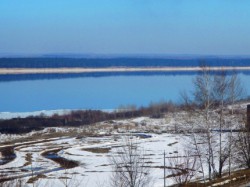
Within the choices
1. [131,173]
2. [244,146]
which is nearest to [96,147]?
[244,146]

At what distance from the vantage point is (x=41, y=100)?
4647 cm

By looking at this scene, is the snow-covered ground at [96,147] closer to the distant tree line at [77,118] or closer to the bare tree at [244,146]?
the bare tree at [244,146]

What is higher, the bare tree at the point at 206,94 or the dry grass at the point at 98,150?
the bare tree at the point at 206,94

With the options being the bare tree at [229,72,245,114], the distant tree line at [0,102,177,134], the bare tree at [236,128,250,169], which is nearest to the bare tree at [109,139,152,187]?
the bare tree at [236,128,250,169]

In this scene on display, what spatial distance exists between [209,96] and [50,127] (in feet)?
67.4

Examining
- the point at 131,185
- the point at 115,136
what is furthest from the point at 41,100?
the point at 131,185

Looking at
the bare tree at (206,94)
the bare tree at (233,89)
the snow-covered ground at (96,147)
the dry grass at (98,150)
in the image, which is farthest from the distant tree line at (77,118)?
the bare tree at (206,94)

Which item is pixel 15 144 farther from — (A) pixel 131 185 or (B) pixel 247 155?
(A) pixel 131 185

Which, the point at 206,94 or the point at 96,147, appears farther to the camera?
the point at 96,147

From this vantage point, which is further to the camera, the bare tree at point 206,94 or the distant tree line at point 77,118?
the distant tree line at point 77,118

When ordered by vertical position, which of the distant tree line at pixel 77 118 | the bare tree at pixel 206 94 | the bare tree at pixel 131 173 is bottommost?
the distant tree line at pixel 77 118

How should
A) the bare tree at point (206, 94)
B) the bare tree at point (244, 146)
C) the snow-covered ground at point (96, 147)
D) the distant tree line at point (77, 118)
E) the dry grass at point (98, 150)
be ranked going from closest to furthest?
the bare tree at point (206, 94) → the bare tree at point (244, 146) → the snow-covered ground at point (96, 147) → the dry grass at point (98, 150) → the distant tree line at point (77, 118)

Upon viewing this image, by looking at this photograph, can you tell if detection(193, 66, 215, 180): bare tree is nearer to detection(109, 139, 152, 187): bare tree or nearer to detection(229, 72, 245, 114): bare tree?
detection(229, 72, 245, 114): bare tree

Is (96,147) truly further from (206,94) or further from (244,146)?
(206,94)
